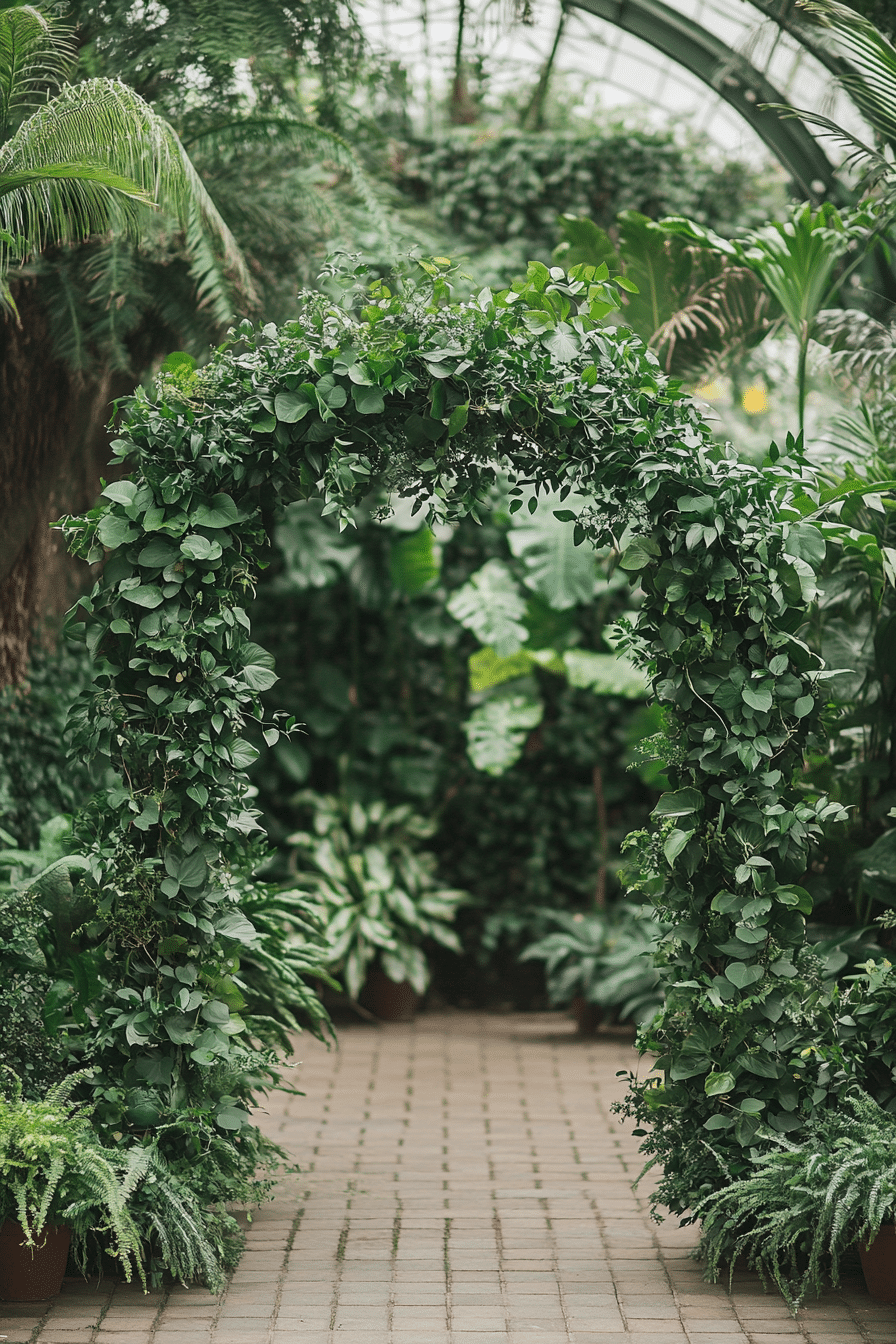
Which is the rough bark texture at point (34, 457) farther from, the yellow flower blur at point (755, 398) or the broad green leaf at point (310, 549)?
the yellow flower blur at point (755, 398)

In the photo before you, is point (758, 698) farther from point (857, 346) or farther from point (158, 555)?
point (857, 346)

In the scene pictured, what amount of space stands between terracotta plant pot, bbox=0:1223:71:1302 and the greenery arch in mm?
333

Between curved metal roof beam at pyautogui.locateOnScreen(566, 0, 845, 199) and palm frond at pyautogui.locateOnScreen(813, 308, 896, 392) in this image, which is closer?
palm frond at pyautogui.locateOnScreen(813, 308, 896, 392)

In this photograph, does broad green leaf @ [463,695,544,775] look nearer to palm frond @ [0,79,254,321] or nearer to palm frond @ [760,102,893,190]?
palm frond @ [760,102,893,190]

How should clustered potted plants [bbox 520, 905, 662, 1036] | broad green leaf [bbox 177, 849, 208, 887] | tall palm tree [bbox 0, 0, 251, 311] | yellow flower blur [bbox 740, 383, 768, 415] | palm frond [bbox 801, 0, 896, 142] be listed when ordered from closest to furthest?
1. broad green leaf [bbox 177, 849, 208, 887]
2. tall palm tree [bbox 0, 0, 251, 311]
3. palm frond [bbox 801, 0, 896, 142]
4. clustered potted plants [bbox 520, 905, 662, 1036]
5. yellow flower blur [bbox 740, 383, 768, 415]

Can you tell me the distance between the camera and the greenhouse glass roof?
5945 millimetres

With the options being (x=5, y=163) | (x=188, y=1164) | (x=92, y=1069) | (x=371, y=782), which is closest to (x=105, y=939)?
(x=92, y=1069)

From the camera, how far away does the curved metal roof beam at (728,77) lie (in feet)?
21.2

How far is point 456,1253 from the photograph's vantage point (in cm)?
396

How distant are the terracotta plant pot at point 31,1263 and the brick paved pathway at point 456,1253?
0.14ft

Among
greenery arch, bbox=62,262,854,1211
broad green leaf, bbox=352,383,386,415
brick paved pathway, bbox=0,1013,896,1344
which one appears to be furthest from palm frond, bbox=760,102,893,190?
brick paved pathway, bbox=0,1013,896,1344

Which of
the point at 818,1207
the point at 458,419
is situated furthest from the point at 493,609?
the point at 818,1207

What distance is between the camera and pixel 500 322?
370cm

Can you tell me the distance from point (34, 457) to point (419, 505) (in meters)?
2.73
